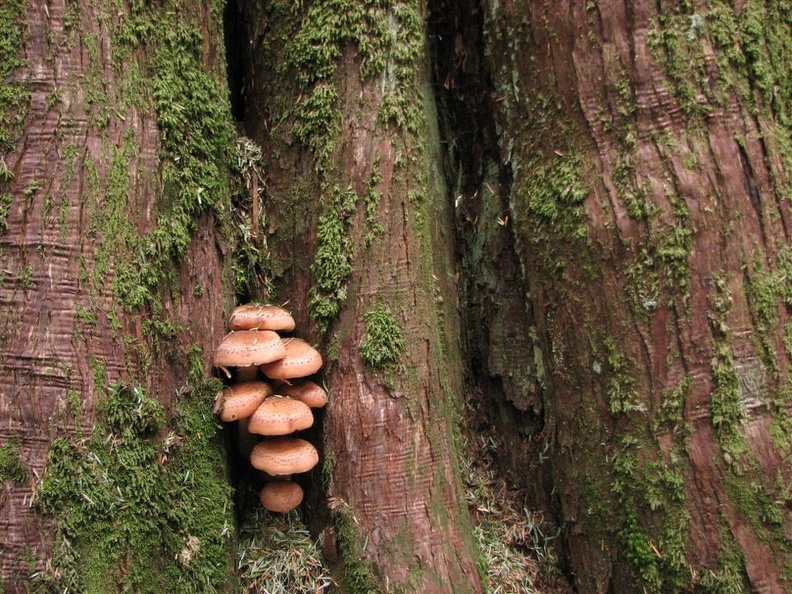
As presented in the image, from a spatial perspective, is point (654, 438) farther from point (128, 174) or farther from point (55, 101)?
point (55, 101)

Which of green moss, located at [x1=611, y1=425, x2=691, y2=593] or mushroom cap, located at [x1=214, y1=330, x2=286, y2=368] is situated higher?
mushroom cap, located at [x1=214, y1=330, x2=286, y2=368]

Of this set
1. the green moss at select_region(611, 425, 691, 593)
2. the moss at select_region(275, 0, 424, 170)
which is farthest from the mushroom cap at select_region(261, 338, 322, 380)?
the green moss at select_region(611, 425, 691, 593)

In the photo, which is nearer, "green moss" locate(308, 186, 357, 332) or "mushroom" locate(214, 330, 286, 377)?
"mushroom" locate(214, 330, 286, 377)

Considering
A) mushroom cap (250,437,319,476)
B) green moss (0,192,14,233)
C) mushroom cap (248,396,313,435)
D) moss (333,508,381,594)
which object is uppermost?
green moss (0,192,14,233)

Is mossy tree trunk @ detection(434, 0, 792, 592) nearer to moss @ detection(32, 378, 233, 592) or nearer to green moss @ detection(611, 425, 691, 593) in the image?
green moss @ detection(611, 425, 691, 593)

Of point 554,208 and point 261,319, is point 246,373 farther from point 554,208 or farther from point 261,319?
point 554,208

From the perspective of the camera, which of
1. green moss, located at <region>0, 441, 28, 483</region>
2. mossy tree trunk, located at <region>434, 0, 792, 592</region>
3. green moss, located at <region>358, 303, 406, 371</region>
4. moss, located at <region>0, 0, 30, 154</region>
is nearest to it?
green moss, located at <region>0, 441, 28, 483</region>

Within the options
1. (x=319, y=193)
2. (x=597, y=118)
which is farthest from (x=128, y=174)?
(x=597, y=118)

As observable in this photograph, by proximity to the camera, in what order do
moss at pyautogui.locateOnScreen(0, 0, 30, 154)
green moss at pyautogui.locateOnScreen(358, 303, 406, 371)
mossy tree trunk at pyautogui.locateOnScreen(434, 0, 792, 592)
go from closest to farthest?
1. moss at pyautogui.locateOnScreen(0, 0, 30, 154)
2. mossy tree trunk at pyautogui.locateOnScreen(434, 0, 792, 592)
3. green moss at pyautogui.locateOnScreen(358, 303, 406, 371)
